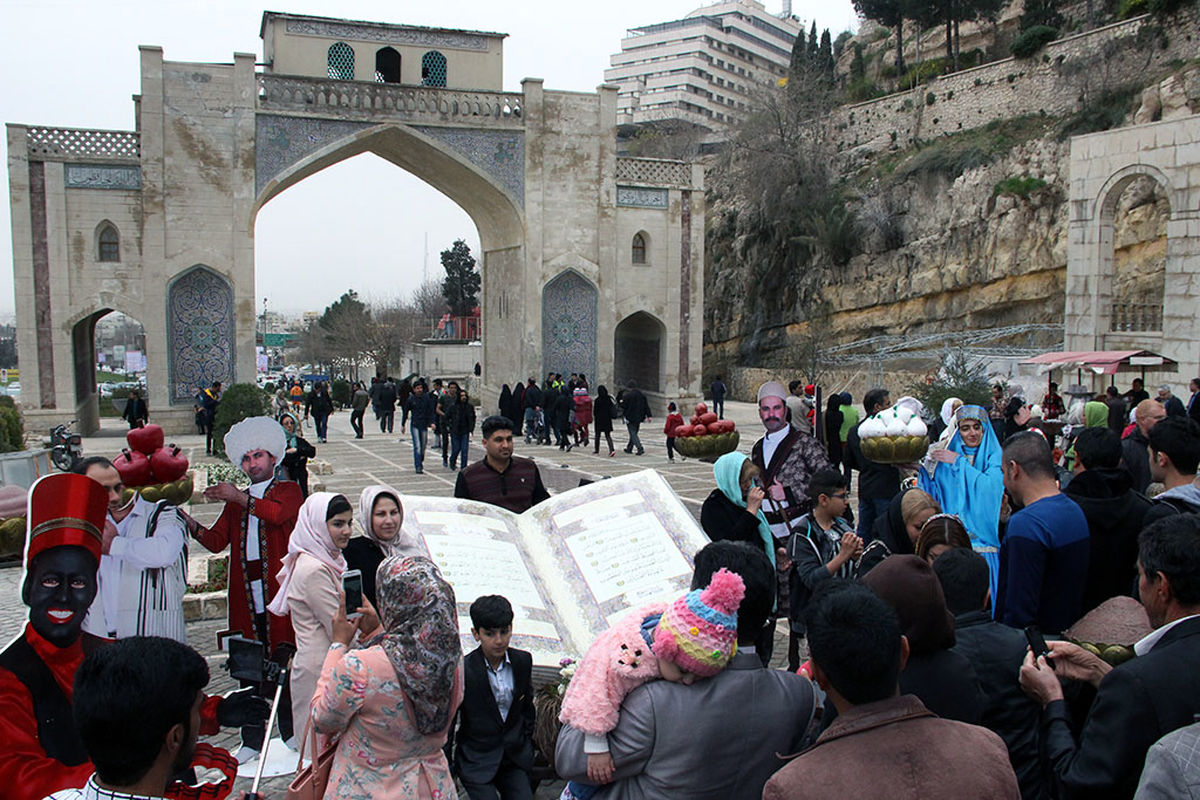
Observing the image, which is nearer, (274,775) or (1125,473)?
(1125,473)

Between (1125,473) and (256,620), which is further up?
(1125,473)

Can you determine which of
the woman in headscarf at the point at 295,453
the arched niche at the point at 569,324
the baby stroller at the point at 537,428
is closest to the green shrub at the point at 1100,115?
the arched niche at the point at 569,324

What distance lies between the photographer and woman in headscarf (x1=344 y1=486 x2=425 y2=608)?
393 cm

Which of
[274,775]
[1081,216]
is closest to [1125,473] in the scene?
[274,775]

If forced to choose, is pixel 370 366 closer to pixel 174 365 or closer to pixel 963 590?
pixel 174 365

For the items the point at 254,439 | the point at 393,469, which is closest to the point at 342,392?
the point at 393,469

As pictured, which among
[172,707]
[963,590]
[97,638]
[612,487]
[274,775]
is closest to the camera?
[172,707]

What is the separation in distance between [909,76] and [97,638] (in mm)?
38366

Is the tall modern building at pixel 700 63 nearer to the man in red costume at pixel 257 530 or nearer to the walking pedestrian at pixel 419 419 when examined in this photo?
the walking pedestrian at pixel 419 419

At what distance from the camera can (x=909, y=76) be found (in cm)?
3650

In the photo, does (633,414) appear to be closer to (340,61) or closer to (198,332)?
(198,332)

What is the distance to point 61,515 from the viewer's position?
266cm

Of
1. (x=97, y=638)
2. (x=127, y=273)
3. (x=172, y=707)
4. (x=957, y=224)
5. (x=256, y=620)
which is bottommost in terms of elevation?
(x=256, y=620)

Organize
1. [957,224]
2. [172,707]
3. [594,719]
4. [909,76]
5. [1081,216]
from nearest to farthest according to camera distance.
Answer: [172,707], [594,719], [1081,216], [957,224], [909,76]
